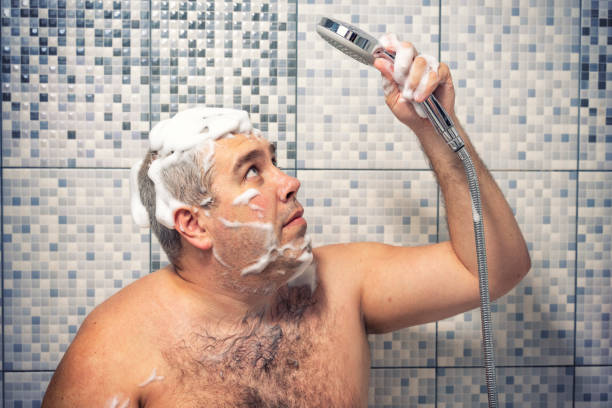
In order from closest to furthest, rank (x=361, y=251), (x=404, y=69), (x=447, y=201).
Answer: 1. (x=404, y=69)
2. (x=447, y=201)
3. (x=361, y=251)

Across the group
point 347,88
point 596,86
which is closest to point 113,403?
point 347,88

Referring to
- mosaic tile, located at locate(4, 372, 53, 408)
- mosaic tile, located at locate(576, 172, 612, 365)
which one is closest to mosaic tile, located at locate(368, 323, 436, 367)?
mosaic tile, located at locate(576, 172, 612, 365)

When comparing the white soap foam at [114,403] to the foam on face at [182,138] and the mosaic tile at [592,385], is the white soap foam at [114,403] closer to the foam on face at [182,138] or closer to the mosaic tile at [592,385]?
the foam on face at [182,138]

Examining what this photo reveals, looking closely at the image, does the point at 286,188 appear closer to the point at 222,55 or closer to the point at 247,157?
the point at 247,157

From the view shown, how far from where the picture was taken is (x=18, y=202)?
46.1 inches

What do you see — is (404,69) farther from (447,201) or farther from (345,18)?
(345,18)

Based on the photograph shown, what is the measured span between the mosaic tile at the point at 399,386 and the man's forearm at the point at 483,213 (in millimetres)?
420

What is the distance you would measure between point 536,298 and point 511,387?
0.80 ft

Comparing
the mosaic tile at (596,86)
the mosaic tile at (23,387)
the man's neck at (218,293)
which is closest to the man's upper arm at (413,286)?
the man's neck at (218,293)

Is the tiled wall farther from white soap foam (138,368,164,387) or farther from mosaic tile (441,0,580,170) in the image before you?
white soap foam (138,368,164,387)

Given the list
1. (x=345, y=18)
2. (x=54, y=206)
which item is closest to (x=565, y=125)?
(x=345, y=18)

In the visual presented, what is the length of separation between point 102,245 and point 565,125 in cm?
122

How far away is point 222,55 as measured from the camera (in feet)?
3.83

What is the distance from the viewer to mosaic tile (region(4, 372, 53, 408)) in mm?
1189
